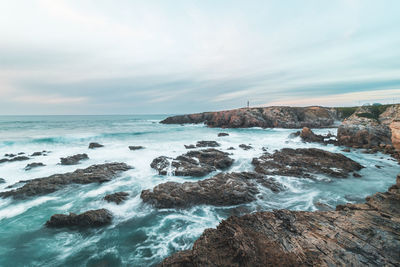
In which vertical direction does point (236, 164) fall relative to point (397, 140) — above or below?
below

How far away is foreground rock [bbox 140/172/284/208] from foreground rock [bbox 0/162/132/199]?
15.3 ft

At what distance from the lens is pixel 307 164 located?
520 inches

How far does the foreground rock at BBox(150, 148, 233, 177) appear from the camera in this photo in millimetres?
12209

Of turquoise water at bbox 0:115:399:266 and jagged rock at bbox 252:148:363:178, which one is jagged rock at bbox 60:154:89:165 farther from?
jagged rock at bbox 252:148:363:178

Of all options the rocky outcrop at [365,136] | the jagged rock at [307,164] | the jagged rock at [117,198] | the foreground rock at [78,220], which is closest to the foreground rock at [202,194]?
the jagged rock at [117,198]

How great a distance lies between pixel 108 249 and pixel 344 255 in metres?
6.79

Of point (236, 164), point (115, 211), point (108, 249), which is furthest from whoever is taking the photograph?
point (236, 164)

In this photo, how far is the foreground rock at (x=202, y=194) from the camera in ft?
27.3

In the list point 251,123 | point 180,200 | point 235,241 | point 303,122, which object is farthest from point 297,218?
point 303,122

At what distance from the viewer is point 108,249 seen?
602 cm

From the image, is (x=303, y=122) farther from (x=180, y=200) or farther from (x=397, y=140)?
(x=180, y=200)

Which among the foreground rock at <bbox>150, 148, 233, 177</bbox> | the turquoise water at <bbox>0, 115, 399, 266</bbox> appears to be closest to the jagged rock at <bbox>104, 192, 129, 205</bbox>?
the turquoise water at <bbox>0, 115, 399, 266</bbox>

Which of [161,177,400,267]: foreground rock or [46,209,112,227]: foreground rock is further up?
[161,177,400,267]: foreground rock

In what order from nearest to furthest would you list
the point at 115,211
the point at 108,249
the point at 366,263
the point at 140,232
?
1. the point at 366,263
2. the point at 108,249
3. the point at 140,232
4. the point at 115,211
